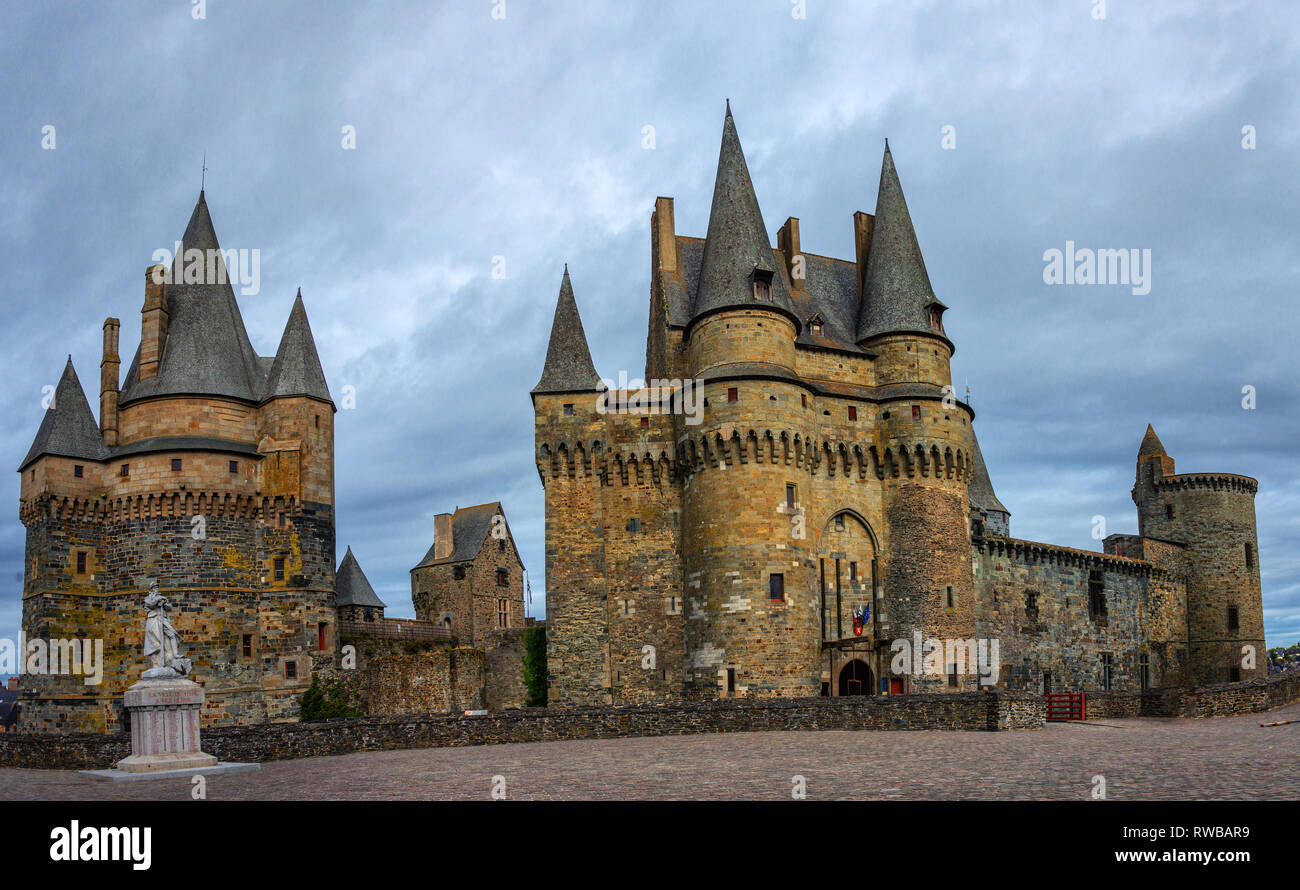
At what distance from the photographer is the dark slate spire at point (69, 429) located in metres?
40.8

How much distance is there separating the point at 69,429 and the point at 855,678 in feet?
102

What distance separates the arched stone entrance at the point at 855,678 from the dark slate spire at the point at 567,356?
14.0 m

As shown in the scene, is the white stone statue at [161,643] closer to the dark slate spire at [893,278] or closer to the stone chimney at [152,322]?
the stone chimney at [152,322]

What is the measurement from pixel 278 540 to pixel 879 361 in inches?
958

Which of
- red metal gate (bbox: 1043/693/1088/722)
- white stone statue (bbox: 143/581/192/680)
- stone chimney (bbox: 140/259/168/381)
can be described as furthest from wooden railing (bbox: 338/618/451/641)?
red metal gate (bbox: 1043/693/1088/722)

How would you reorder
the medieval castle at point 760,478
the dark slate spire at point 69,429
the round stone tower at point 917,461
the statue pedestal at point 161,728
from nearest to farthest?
the statue pedestal at point 161,728 → the medieval castle at point 760,478 → the round stone tower at point 917,461 → the dark slate spire at point 69,429

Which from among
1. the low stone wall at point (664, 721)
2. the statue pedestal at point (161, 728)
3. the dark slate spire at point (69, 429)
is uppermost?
the dark slate spire at point (69, 429)

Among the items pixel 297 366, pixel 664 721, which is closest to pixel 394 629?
pixel 297 366

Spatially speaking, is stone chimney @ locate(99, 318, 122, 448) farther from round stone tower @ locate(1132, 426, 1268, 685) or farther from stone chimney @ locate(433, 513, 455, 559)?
round stone tower @ locate(1132, 426, 1268, 685)

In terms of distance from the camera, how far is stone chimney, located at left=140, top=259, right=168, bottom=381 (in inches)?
1674

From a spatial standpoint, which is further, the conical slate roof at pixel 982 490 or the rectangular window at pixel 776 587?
the conical slate roof at pixel 982 490

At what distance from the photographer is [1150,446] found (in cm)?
6103

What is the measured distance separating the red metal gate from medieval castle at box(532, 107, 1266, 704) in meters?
6.68

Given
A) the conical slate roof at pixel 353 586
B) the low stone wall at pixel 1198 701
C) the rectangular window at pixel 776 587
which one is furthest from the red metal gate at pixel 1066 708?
the conical slate roof at pixel 353 586
